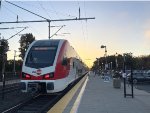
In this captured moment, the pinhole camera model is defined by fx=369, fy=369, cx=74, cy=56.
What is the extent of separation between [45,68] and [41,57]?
45.3 inches

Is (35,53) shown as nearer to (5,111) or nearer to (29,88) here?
(29,88)

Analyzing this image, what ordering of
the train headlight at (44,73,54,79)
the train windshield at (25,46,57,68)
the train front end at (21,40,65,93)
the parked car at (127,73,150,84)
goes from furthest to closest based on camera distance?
1. the parked car at (127,73,150,84)
2. the train windshield at (25,46,57,68)
3. the train headlight at (44,73,54,79)
4. the train front end at (21,40,65,93)

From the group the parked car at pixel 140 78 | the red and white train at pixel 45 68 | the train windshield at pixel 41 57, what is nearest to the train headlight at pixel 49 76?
the red and white train at pixel 45 68

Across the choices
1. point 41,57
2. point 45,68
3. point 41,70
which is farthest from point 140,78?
point 41,70

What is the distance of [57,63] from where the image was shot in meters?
20.4

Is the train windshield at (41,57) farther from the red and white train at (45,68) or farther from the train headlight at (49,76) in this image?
the train headlight at (49,76)

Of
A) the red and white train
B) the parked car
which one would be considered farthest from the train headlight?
the parked car

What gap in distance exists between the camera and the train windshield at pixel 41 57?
66.8 feet

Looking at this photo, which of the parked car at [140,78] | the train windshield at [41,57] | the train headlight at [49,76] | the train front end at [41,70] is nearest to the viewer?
the train front end at [41,70]

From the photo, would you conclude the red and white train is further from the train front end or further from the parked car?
the parked car

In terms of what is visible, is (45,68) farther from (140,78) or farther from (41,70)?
(140,78)

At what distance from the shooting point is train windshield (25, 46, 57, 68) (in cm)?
2037

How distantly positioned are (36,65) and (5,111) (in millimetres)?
6581

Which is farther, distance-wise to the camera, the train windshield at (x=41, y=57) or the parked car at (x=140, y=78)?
the parked car at (x=140, y=78)
